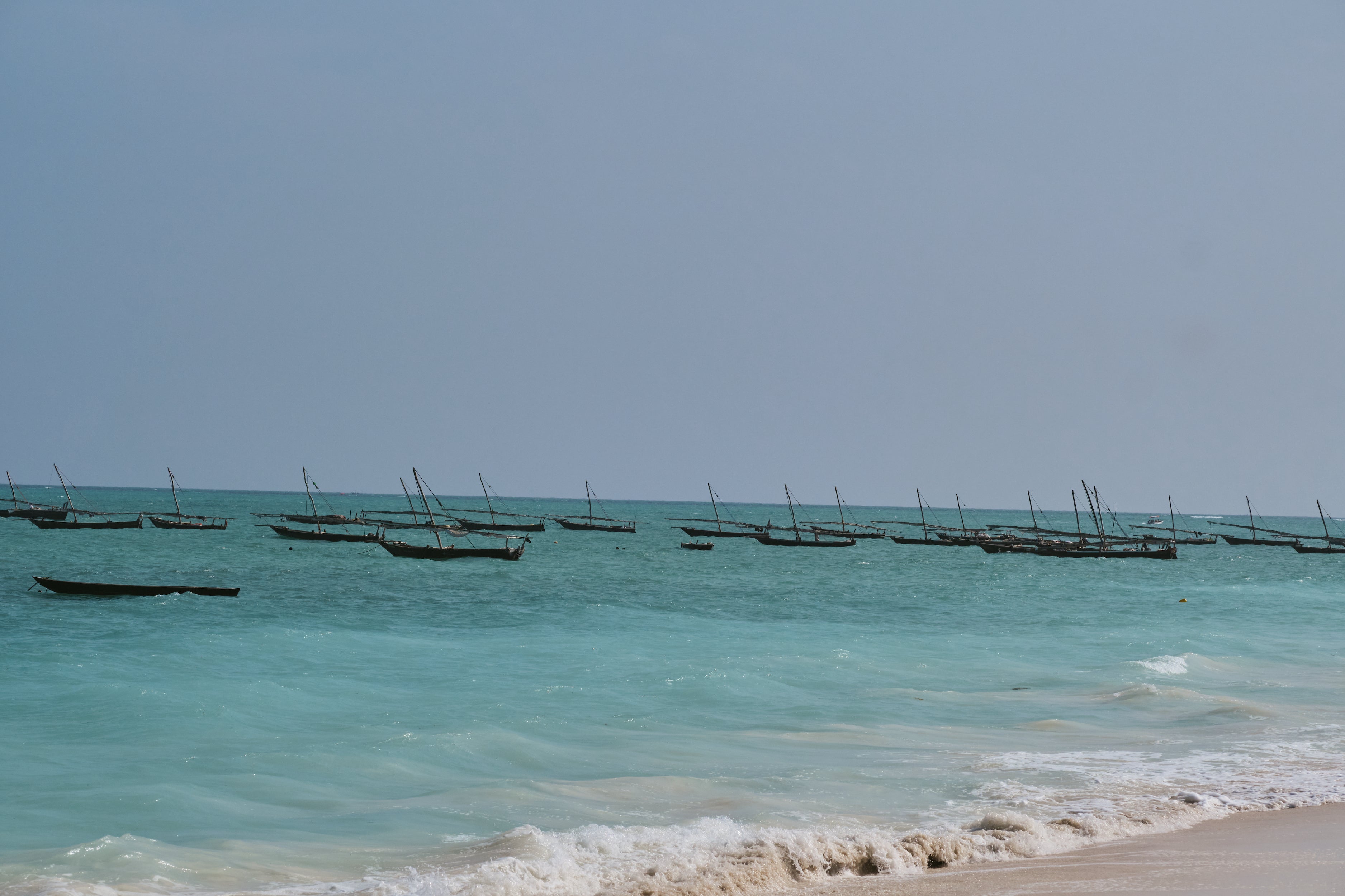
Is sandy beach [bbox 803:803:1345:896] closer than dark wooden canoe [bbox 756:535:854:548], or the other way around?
sandy beach [bbox 803:803:1345:896]

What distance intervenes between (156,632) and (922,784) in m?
17.4

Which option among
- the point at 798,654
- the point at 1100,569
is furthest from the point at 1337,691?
the point at 1100,569

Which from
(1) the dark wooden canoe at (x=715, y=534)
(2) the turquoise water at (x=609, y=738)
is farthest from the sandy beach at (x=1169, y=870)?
(1) the dark wooden canoe at (x=715, y=534)

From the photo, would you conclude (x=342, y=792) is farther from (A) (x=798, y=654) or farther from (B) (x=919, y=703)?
(A) (x=798, y=654)

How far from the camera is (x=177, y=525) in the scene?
2859 inches

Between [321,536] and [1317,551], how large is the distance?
211 feet

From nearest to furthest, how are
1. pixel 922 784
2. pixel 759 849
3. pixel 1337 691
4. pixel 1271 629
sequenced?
pixel 759 849 → pixel 922 784 → pixel 1337 691 → pixel 1271 629

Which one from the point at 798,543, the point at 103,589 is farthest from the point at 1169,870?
the point at 798,543

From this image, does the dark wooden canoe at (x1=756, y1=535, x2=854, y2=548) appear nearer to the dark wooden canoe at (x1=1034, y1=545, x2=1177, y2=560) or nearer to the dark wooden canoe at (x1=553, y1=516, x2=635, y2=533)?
the dark wooden canoe at (x1=553, y1=516, x2=635, y2=533)

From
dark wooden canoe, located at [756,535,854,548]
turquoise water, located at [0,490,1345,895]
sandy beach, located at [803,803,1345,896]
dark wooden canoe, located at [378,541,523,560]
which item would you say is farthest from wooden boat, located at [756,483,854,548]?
sandy beach, located at [803,803,1345,896]

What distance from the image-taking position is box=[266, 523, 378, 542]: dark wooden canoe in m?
59.8

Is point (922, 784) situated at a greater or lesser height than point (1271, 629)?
greater

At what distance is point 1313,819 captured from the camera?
8.71 m

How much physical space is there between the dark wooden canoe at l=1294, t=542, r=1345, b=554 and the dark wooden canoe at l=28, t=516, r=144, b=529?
251ft
